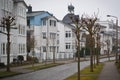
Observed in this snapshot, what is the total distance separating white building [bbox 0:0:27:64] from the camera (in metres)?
50.5

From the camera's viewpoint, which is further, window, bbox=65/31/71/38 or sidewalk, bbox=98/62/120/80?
window, bbox=65/31/71/38

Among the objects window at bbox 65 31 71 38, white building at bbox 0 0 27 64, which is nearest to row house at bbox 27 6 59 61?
window at bbox 65 31 71 38

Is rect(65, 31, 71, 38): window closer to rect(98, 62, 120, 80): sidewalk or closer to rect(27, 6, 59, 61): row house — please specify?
rect(27, 6, 59, 61): row house

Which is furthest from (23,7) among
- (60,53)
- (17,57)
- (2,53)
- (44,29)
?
(60,53)

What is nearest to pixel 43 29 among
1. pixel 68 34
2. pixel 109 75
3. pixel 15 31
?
pixel 68 34

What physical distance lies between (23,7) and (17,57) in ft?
32.0

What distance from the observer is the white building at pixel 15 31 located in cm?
5047

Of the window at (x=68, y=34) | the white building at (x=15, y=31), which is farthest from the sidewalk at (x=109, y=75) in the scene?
the window at (x=68, y=34)

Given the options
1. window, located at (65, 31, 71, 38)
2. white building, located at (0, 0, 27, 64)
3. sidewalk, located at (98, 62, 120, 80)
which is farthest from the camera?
window, located at (65, 31, 71, 38)

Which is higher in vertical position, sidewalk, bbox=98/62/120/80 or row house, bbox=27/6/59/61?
row house, bbox=27/6/59/61

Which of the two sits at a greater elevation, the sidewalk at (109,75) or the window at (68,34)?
the window at (68,34)

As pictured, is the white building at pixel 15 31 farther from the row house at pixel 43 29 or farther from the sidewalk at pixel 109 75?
the row house at pixel 43 29

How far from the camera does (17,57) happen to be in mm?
56938

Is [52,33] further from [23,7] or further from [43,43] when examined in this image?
[23,7]
